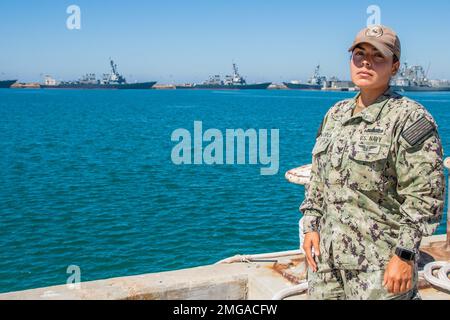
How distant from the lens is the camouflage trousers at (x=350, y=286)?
2.90m

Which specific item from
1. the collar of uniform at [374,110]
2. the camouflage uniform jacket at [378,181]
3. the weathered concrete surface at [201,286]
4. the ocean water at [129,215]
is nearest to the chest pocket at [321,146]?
the camouflage uniform jacket at [378,181]

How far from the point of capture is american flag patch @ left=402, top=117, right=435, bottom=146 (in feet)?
8.88

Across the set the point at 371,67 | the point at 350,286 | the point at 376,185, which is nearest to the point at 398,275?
the point at 350,286

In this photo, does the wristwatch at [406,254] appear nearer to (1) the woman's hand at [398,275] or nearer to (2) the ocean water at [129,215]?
(1) the woman's hand at [398,275]

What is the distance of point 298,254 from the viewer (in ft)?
23.3

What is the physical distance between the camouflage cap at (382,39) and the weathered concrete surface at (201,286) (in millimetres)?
3397

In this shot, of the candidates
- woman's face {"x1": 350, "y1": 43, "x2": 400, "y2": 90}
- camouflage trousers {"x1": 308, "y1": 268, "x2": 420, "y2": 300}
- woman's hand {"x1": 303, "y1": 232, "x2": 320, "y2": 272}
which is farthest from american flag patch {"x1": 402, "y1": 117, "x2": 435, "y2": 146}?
woman's hand {"x1": 303, "y1": 232, "x2": 320, "y2": 272}

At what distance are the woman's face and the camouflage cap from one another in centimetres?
4

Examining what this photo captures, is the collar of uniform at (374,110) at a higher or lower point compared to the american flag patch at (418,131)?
higher

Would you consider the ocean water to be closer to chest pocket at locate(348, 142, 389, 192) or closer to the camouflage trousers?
the camouflage trousers

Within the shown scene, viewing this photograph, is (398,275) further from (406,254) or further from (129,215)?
(129,215)

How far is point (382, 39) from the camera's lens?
2.90 meters
